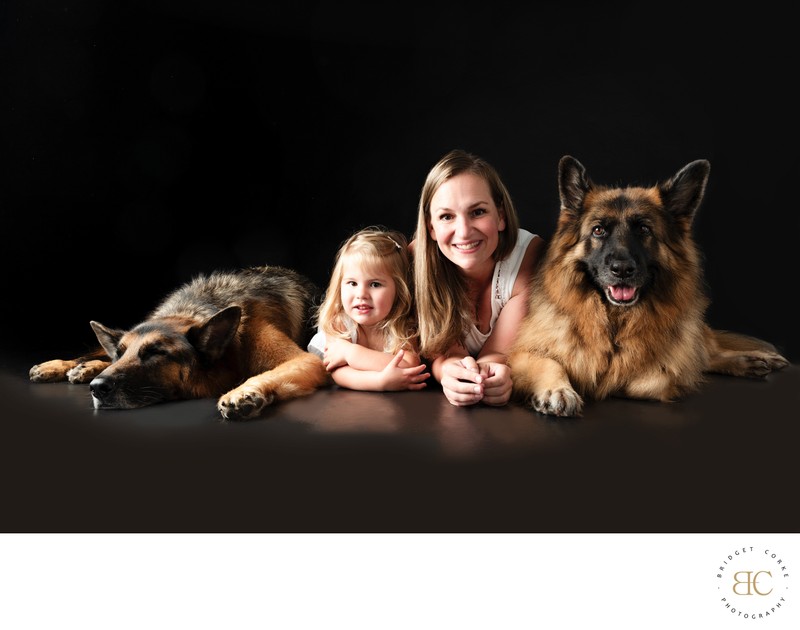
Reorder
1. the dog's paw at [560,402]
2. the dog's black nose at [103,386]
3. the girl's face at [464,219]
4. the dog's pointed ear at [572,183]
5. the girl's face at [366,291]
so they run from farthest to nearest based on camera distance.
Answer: the girl's face at [366,291] → the girl's face at [464,219] → the dog's pointed ear at [572,183] → the dog's black nose at [103,386] → the dog's paw at [560,402]

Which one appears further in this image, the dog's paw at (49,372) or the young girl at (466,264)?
the dog's paw at (49,372)

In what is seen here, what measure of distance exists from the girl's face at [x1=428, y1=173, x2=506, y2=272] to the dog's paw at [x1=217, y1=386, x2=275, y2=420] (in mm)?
1480

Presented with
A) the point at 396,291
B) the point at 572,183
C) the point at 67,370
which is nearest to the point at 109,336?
the point at 67,370

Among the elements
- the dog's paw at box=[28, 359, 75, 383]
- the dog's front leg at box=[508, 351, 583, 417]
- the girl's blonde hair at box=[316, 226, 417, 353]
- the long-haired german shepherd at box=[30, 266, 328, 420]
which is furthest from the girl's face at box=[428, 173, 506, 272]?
the dog's paw at box=[28, 359, 75, 383]

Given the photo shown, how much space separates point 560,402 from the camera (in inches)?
146

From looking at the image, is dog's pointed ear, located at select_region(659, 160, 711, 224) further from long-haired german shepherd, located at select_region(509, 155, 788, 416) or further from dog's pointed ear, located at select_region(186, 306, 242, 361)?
dog's pointed ear, located at select_region(186, 306, 242, 361)

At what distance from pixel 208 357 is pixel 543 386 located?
2.06 m

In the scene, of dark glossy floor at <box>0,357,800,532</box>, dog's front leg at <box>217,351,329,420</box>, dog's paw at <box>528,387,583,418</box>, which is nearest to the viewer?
dark glossy floor at <box>0,357,800,532</box>

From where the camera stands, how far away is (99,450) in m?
3.41

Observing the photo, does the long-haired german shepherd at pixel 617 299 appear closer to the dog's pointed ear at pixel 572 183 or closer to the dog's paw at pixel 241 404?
the dog's pointed ear at pixel 572 183

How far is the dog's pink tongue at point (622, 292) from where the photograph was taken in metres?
3.85

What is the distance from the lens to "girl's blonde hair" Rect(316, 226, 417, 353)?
4.51m

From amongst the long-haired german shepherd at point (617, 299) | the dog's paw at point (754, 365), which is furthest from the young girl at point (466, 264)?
the dog's paw at point (754, 365)

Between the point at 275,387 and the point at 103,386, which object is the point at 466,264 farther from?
the point at 103,386
